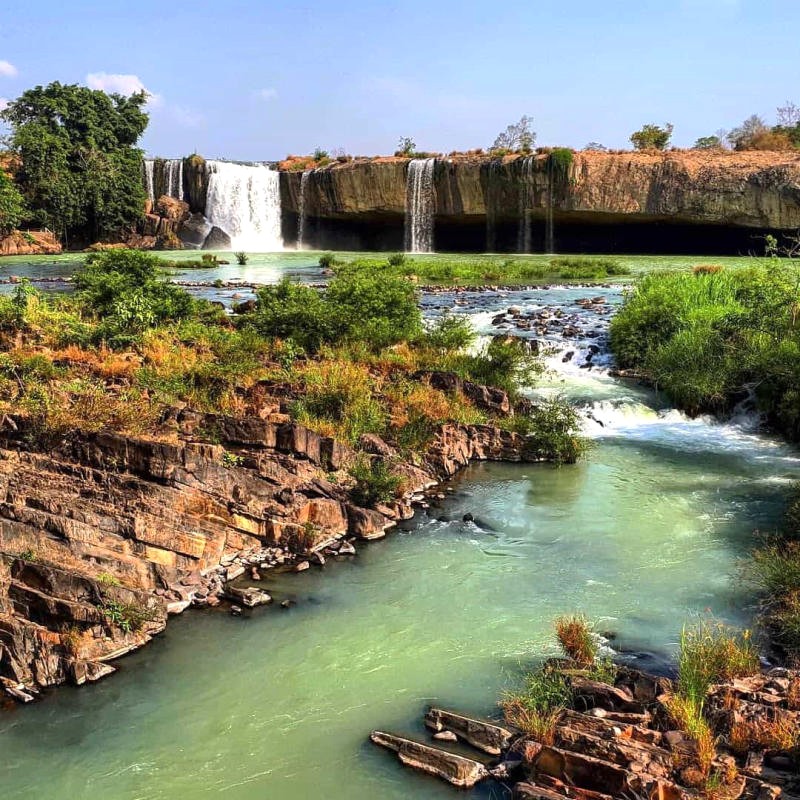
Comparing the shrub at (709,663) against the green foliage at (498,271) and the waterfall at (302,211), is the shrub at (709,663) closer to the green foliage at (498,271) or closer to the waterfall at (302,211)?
the green foliage at (498,271)

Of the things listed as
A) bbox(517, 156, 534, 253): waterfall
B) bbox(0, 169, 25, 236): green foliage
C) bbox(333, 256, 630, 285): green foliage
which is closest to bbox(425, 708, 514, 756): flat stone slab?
bbox(333, 256, 630, 285): green foliage

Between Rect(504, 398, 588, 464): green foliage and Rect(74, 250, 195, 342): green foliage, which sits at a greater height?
Result: Rect(74, 250, 195, 342): green foliage

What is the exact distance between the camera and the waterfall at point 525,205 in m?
43.2

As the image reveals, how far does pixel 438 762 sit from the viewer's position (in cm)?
582

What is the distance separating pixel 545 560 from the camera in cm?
937

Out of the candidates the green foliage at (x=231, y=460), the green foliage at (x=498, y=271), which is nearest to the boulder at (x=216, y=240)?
the green foliage at (x=498, y=271)

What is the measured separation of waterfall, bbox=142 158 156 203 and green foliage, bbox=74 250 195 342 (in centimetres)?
3841

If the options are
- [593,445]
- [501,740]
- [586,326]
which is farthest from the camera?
[586,326]

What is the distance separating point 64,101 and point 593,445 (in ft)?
162

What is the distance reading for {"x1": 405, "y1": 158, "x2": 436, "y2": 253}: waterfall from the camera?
149 ft

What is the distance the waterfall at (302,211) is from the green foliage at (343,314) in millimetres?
33287

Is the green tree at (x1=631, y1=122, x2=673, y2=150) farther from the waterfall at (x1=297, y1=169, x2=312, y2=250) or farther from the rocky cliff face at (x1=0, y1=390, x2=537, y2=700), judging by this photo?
the rocky cliff face at (x1=0, y1=390, x2=537, y2=700)

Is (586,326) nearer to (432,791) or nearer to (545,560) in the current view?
(545,560)

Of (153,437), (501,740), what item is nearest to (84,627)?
(153,437)
